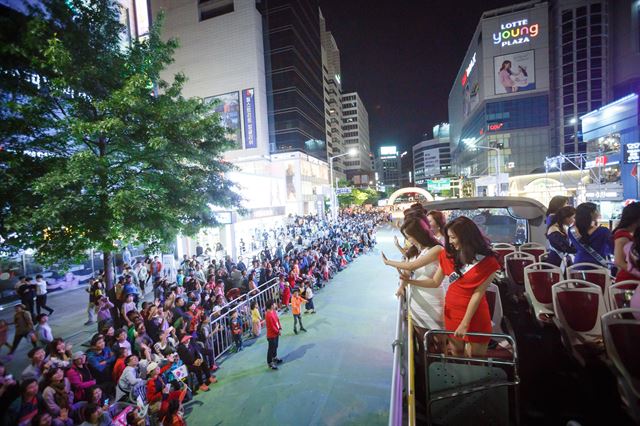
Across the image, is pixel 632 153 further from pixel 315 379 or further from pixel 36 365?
pixel 36 365

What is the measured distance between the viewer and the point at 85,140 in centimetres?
764

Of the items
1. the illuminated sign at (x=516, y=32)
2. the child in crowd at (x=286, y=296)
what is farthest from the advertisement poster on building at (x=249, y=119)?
the illuminated sign at (x=516, y=32)

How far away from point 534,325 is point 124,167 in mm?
9801

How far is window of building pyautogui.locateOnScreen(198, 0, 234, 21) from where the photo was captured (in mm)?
59862

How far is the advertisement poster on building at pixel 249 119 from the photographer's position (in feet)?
174

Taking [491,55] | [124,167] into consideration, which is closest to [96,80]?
[124,167]

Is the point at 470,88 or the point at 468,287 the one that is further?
the point at 470,88

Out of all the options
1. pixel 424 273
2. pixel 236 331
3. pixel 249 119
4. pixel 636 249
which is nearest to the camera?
pixel 636 249

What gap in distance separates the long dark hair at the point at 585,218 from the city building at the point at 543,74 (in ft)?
213

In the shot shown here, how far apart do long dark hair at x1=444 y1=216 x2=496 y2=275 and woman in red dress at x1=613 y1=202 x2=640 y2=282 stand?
245cm

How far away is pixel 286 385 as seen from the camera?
21.8ft

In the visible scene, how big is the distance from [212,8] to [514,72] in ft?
220

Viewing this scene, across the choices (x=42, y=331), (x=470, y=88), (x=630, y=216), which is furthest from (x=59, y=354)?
(x=470, y=88)

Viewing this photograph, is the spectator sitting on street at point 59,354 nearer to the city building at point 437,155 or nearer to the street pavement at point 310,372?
the street pavement at point 310,372
